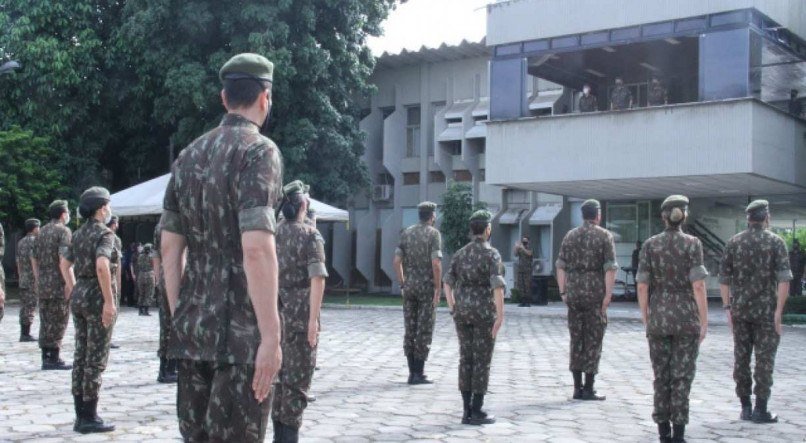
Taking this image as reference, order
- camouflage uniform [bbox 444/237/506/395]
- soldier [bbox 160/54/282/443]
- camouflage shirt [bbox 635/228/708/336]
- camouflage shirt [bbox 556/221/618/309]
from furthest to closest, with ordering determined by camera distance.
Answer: camouflage shirt [bbox 556/221/618/309]
camouflage uniform [bbox 444/237/506/395]
camouflage shirt [bbox 635/228/708/336]
soldier [bbox 160/54/282/443]

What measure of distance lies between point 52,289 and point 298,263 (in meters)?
5.27

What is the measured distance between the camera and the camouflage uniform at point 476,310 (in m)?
8.26

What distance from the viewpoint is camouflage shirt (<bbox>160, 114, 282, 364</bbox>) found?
3.73m

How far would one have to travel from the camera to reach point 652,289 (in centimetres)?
771

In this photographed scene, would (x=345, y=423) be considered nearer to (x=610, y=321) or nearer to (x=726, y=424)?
(x=726, y=424)

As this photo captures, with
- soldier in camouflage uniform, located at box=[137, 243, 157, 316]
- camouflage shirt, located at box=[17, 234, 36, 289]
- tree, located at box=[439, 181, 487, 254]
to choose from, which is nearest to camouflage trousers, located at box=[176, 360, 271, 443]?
camouflage shirt, located at box=[17, 234, 36, 289]

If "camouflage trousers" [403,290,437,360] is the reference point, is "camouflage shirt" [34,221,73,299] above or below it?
above

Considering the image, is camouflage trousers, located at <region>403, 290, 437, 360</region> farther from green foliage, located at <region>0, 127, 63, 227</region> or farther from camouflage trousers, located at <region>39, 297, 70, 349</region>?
green foliage, located at <region>0, 127, 63, 227</region>

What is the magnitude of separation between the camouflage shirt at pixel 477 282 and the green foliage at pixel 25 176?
24214 millimetres

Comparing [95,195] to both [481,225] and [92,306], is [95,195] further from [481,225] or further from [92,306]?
[481,225]

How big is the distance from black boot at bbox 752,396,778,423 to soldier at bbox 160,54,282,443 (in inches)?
234

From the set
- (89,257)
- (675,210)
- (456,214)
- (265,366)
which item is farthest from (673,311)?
(456,214)

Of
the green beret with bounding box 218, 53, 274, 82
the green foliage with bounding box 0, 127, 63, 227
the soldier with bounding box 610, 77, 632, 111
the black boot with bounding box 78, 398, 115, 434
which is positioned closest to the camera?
the green beret with bounding box 218, 53, 274, 82

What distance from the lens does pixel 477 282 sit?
8.43 metres
